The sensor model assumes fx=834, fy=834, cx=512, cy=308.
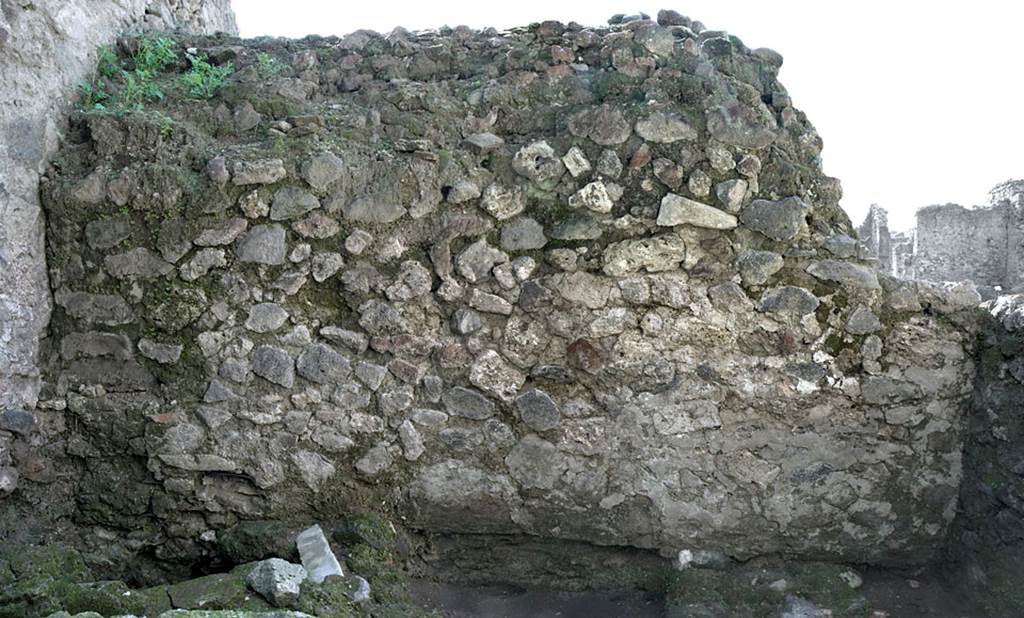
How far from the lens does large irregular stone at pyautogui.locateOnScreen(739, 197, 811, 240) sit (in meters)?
3.55

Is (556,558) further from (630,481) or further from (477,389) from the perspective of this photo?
(477,389)

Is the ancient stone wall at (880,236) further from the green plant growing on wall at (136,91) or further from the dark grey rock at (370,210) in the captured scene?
the green plant growing on wall at (136,91)

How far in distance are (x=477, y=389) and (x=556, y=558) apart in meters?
0.84

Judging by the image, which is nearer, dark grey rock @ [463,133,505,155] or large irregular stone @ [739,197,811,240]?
large irregular stone @ [739,197,811,240]

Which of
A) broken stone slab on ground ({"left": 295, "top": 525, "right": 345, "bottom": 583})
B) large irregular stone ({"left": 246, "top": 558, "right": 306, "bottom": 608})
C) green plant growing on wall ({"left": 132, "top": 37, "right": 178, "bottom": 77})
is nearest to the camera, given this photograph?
large irregular stone ({"left": 246, "top": 558, "right": 306, "bottom": 608})

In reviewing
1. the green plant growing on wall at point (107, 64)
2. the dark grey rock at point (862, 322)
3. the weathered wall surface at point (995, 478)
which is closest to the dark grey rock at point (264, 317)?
the green plant growing on wall at point (107, 64)

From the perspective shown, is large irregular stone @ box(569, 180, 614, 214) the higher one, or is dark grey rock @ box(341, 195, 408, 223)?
large irregular stone @ box(569, 180, 614, 214)

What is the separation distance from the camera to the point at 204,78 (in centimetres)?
401

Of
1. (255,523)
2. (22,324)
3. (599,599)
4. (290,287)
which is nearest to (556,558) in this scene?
(599,599)

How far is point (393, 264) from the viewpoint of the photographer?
3.62 m

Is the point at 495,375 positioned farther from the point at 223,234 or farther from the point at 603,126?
the point at 223,234

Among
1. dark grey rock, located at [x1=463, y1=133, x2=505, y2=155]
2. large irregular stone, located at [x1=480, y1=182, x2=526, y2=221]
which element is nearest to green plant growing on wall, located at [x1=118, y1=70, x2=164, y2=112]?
dark grey rock, located at [x1=463, y1=133, x2=505, y2=155]

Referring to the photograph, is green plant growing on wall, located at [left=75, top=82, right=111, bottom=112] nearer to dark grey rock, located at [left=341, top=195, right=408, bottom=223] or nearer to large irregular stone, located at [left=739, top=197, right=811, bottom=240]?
dark grey rock, located at [left=341, top=195, right=408, bottom=223]

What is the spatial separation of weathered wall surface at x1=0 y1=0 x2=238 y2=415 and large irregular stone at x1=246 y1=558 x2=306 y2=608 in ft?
4.51
